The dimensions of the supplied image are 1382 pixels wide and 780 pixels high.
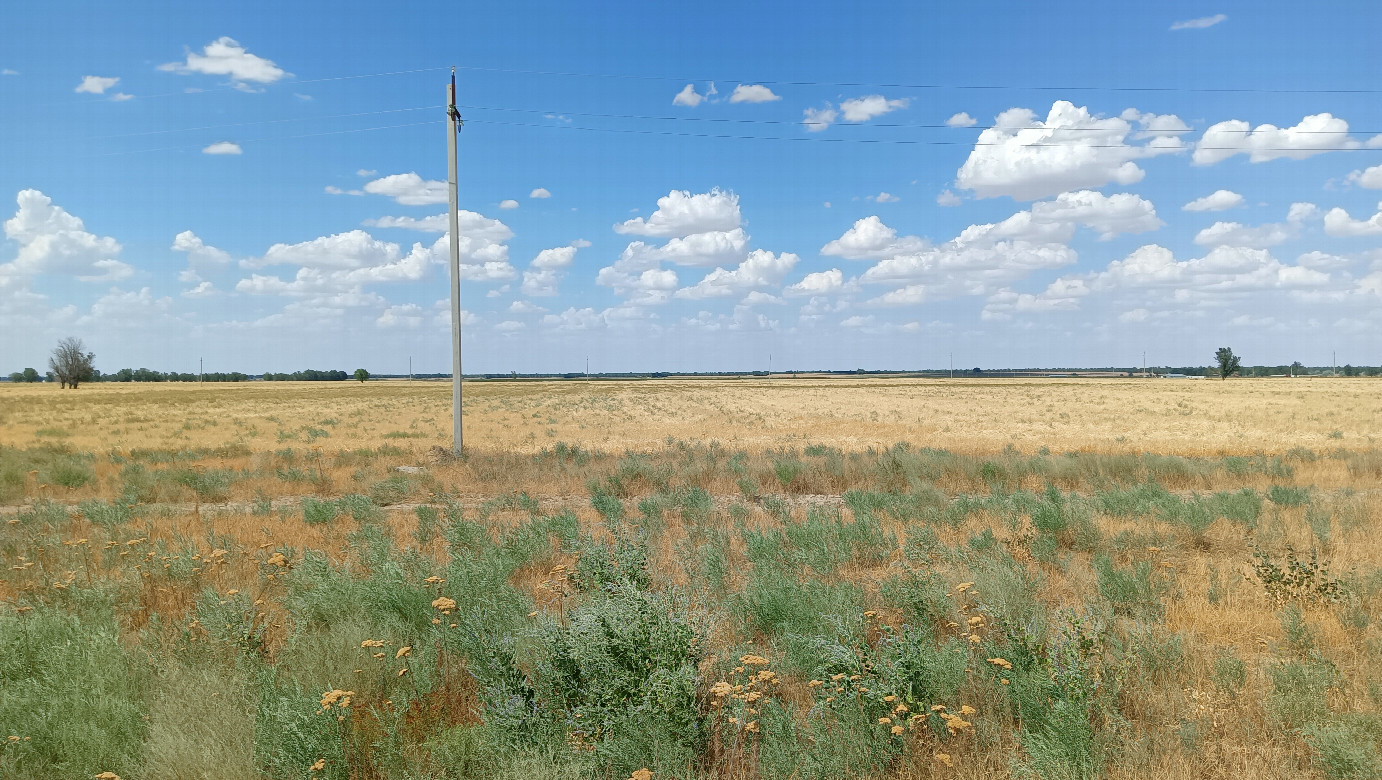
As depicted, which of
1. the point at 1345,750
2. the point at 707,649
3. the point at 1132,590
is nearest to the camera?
the point at 1345,750

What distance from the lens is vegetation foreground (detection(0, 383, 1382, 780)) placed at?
12.9 ft

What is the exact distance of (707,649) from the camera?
16.6ft

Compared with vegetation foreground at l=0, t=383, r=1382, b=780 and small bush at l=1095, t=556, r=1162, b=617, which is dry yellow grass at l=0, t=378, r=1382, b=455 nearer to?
vegetation foreground at l=0, t=383, r=1382, b=780

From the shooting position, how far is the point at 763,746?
4.02 m

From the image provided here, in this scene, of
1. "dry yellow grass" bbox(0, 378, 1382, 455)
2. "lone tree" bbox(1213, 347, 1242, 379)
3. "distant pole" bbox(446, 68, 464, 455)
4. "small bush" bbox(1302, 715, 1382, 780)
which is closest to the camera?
"small bush" bbox(1302, 715, 1382, 780)

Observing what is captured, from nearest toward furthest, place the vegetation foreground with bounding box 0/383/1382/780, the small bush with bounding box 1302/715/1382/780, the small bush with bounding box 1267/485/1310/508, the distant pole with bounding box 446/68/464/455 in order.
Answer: the small bush with bounding box 1302/715/1382/780, the vegetation foreground with bounding box 0/383/1382/780, the small bush with bounding box 1267/485/1310/508, the distant pole with bounding box 446/68/464/455

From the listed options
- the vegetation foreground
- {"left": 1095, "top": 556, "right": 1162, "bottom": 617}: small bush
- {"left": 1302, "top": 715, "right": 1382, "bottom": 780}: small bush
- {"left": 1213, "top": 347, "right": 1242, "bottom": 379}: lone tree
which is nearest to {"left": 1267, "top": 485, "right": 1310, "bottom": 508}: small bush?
the vegetation foreground

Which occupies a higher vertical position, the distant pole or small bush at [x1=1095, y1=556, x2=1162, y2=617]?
the distant pole

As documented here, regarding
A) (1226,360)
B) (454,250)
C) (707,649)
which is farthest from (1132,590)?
(1226,360)

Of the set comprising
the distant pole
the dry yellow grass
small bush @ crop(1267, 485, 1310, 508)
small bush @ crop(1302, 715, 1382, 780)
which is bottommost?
the dry yellow grass

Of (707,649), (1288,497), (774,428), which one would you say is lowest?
(774,428)

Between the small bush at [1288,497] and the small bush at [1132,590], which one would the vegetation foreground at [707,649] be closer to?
the small bush at [1132,590]

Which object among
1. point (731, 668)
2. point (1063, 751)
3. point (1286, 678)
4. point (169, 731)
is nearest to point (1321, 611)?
point (1286, 678)

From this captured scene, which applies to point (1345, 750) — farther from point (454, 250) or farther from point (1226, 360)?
point (1226, 360)
